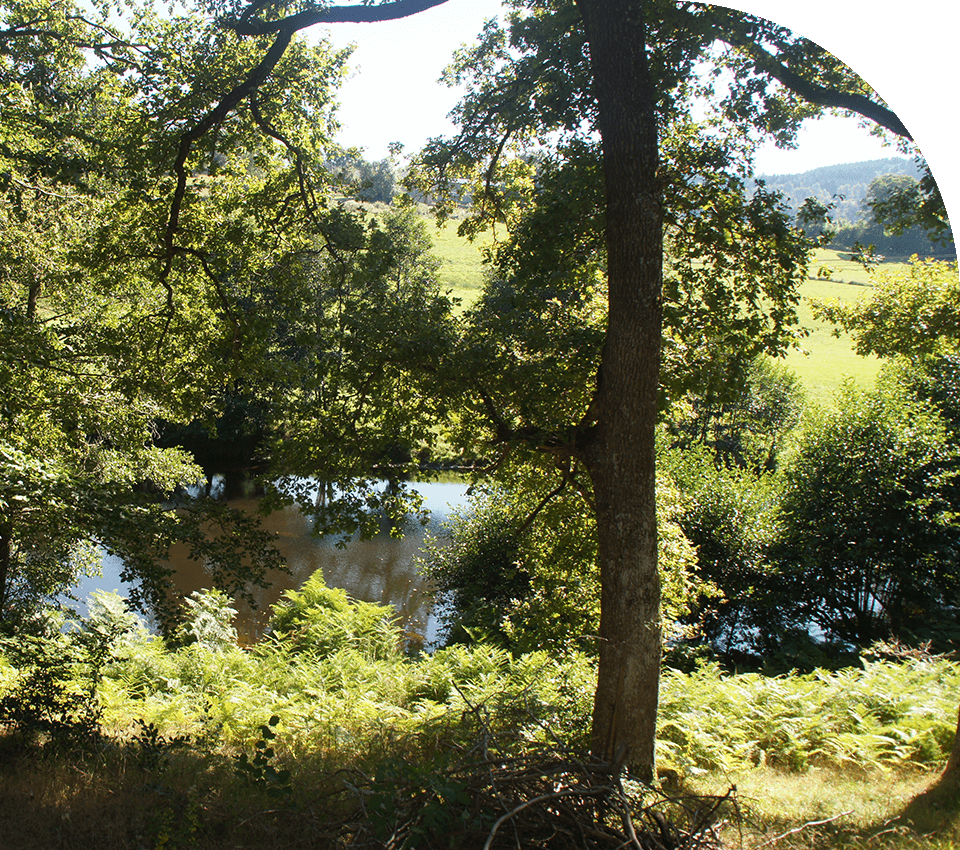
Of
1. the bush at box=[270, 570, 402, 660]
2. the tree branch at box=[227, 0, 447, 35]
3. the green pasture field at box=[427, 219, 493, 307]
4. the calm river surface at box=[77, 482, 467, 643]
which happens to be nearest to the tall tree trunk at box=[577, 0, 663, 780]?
the tree branch at box=[227, 0, 447, 35]

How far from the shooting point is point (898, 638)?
1439 centimetres

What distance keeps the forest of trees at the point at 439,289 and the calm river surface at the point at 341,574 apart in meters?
7.56

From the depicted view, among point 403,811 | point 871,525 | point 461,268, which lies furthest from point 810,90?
point 461,268

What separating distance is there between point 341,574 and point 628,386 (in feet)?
60.3

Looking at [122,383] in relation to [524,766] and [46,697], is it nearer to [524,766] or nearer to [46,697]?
[46,697]

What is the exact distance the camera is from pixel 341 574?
904 inches

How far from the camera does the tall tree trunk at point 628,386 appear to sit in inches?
255

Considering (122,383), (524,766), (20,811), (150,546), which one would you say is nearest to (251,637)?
(122,383)

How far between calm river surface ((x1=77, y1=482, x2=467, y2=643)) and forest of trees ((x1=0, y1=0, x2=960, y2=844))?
756 cm

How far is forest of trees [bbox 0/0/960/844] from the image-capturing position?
262 inches

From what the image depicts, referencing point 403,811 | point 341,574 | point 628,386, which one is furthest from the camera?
point 341,574

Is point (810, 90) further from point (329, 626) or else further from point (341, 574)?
point (341, 574)

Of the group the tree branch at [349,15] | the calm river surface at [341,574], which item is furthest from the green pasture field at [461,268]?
the tree branch at [349,15]

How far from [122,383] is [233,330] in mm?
1941
